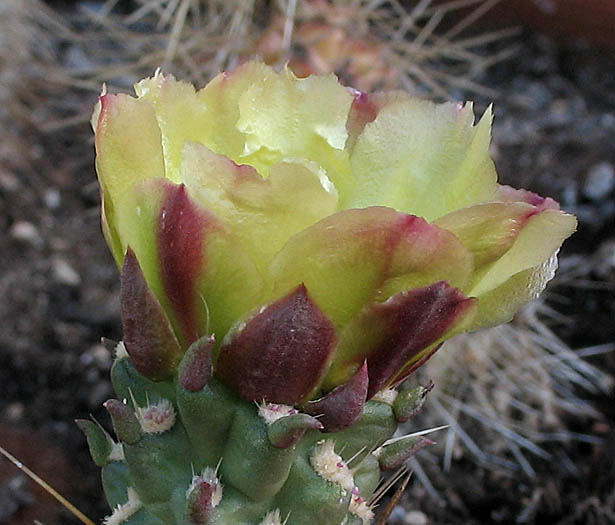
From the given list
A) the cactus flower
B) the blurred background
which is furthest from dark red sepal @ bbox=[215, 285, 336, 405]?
the blurred background

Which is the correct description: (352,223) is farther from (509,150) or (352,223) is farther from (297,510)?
(509,150)

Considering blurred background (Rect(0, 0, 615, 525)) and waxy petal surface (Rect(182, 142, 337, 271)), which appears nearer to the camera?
waxy petal surface (Rect(182, 142, 337, 271))

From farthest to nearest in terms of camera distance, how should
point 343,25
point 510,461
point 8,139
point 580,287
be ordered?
point 8,139
point 580,287
point 343,25
point 510,461

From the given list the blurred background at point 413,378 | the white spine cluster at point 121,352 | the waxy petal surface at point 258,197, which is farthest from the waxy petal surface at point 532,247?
the blurred background at point 413,378

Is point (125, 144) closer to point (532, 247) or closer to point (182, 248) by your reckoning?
point (182, 248)

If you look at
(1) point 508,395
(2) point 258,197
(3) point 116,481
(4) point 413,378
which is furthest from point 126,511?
(1) point 508,395

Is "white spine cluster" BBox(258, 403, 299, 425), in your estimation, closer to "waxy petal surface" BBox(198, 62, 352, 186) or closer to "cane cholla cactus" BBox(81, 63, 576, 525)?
"cane cholla cactus" BBox(81, 63, 576, 525)

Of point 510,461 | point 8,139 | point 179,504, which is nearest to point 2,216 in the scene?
point 8,139

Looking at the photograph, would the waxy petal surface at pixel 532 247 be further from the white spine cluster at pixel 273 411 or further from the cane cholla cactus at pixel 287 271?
the white spine cluster at pixel 273 411
